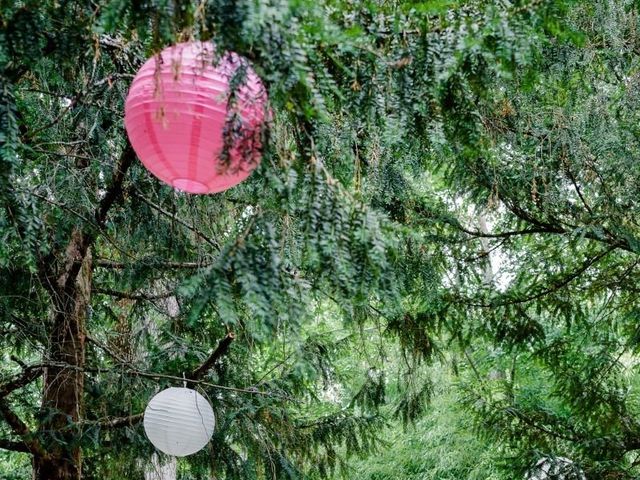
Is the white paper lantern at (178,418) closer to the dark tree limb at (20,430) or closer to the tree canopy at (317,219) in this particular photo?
the tree canopy at (317,219)

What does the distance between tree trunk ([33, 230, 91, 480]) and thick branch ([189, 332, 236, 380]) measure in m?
0.55

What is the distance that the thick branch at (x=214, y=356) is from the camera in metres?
3.19

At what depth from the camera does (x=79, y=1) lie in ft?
6.08

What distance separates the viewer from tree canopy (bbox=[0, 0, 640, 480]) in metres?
1.67

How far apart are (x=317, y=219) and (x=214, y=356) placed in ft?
5.85

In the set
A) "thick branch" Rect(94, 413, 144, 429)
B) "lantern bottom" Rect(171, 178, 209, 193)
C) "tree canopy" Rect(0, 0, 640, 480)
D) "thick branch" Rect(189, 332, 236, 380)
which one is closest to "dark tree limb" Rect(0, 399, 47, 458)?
"tree canopy" Rect(0, 0, 640, 480)

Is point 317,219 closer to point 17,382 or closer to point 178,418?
point 178,418

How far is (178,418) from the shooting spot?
9.98ft

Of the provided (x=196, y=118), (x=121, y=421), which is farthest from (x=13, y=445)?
(x=196, y=118)

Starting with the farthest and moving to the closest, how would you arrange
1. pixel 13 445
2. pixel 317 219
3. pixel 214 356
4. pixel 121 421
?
pixel 13 445
pixel 121 421
pixel 214 356
pixel 317 219

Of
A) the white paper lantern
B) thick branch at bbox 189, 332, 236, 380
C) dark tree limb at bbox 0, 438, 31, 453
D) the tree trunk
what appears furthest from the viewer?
dark tree limb at bbox 0, 438, 31, 453

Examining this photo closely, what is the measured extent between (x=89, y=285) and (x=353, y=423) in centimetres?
181

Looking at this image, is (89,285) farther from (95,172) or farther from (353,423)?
(353,423)

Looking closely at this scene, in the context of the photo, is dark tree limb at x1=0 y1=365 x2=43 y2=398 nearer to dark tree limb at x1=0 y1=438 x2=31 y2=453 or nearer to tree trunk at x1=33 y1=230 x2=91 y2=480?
tree trunk at x1=33 y1=230 x2=91 y2=480
